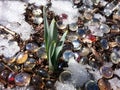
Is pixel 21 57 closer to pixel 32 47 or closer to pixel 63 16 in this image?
pixel 32 47

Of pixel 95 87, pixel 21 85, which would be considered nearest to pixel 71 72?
pixel 95 87

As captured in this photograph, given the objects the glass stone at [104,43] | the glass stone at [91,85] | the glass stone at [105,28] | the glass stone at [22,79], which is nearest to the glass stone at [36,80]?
the glass stone at [22,79]

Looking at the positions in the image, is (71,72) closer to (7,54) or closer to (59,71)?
(59,71)

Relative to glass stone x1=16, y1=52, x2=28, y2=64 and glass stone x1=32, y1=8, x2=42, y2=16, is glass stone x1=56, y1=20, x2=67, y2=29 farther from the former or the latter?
glass stone x1=16, y1=52, x2=28, y2=64

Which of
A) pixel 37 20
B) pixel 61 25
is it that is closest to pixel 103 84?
pixel 61 25

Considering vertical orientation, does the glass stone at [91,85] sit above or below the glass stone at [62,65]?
below

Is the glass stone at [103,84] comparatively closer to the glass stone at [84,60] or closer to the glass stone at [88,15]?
the glass stone at [84,60]
